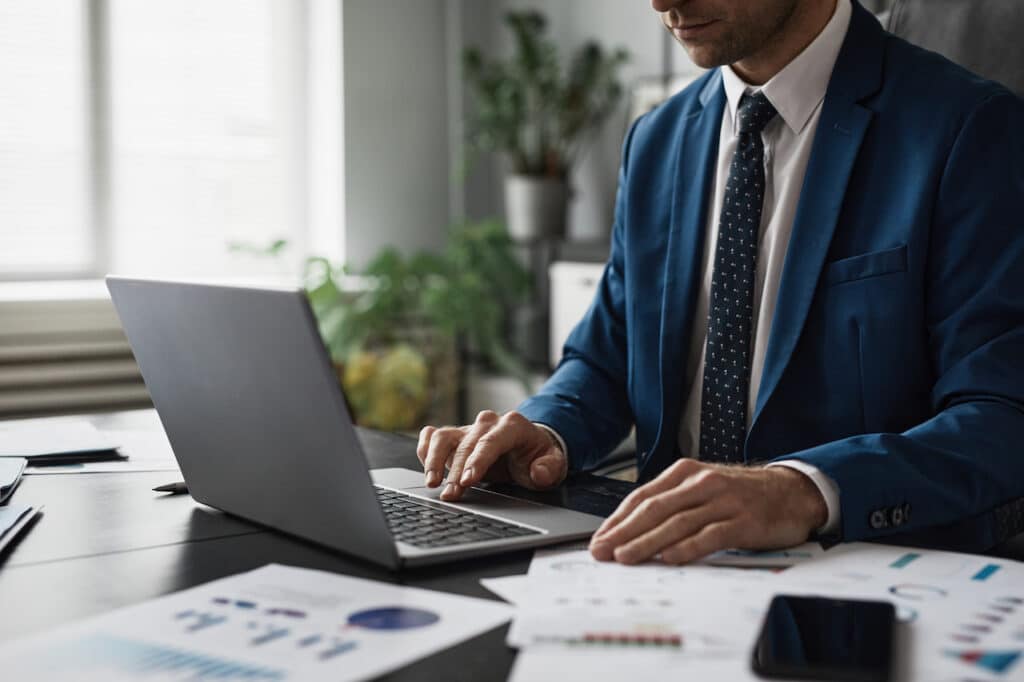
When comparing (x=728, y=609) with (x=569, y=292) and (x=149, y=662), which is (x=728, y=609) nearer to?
(x=149, y=662)

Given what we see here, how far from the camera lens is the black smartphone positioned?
1.93 ft

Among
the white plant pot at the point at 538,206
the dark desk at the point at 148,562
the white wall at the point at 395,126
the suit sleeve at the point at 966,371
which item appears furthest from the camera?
the white wall at the point at 395,126

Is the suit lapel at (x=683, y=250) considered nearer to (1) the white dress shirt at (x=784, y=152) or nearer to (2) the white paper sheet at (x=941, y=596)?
(1) the white dress shirt at (x=784, y=152)

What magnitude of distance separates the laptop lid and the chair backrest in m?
1.00

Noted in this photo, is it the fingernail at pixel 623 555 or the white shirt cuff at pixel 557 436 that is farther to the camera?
the white shirt cuff at pixel 557 436

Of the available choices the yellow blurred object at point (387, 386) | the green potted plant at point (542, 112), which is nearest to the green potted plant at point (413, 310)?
the yellow blurred object at point (387, 386)

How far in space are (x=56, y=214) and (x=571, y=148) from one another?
5.94 ft

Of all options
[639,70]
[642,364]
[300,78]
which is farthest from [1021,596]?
[300,78]

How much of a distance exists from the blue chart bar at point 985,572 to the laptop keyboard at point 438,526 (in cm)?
32

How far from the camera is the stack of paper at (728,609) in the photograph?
61cm

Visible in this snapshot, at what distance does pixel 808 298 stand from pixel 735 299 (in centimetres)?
12

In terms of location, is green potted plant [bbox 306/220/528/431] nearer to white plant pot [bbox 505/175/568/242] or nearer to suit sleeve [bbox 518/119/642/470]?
white plant pot [bbox 505/175/568/242]

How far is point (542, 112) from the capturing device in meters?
3.87

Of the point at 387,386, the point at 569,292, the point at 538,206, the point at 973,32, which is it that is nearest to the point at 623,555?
the point at 973,32
